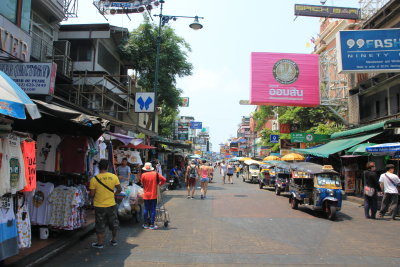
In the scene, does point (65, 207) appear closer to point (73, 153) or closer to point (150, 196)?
point (73, 153)

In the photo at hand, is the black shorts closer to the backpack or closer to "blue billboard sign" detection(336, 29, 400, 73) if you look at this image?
the backpack

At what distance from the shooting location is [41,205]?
698cm

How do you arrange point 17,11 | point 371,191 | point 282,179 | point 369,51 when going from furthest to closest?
point 282,179 → point 369,51 → point 17,11 → point 371,191

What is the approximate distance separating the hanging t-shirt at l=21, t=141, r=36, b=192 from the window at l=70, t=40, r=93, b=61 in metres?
14.1

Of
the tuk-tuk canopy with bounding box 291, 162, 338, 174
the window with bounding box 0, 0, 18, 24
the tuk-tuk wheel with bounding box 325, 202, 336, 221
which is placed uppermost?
the window with bounding box 0, 0, 18, 24

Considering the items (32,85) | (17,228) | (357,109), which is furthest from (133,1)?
(17,228)

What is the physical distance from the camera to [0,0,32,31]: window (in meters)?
10.8

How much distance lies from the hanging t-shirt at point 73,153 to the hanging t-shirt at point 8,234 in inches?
104

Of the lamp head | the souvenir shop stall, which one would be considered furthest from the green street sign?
the souvenir shop stall

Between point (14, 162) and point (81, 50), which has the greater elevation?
point (81, 50)

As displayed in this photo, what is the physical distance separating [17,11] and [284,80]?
16.3 m

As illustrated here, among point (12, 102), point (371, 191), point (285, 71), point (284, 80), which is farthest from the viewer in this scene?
point (285, 71)

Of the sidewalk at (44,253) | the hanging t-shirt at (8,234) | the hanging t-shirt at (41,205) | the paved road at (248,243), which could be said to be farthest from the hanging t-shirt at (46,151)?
the hanging t-shirt at (8,234)

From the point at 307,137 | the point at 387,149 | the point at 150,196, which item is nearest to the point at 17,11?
the point at 150,196
